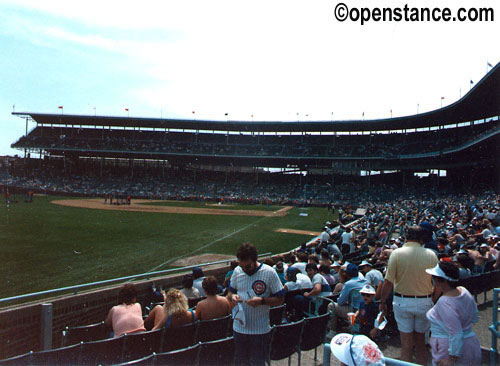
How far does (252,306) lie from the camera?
4.39 m

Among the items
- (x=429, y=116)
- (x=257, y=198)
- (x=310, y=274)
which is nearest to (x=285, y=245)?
(x=310, y=274)

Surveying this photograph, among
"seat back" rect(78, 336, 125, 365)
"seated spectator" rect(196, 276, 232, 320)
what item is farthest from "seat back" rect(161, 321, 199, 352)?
"seat back" rect(78, 336, 125, 365)

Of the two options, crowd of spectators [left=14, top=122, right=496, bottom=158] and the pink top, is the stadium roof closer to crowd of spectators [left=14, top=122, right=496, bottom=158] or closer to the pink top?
crowd of spectators [left=14, top=122, right=496, bottom=158]

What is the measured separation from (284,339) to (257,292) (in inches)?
49.9

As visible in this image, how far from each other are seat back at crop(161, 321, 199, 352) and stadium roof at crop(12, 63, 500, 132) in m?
45.8

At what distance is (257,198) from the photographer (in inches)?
2279

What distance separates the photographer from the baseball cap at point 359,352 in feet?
8.55

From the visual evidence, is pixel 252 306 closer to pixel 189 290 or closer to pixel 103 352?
pixel 103 352

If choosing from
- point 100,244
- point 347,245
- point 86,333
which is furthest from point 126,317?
point 100,244

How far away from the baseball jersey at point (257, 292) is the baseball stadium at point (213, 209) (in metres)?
0.54

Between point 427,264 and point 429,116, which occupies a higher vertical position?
point 429,116

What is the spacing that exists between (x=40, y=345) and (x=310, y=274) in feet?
17.3

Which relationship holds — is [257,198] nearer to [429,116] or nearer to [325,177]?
[325,177]

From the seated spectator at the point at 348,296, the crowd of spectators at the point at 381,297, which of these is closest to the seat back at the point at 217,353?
the crowd of spectators at the point at 381,297
